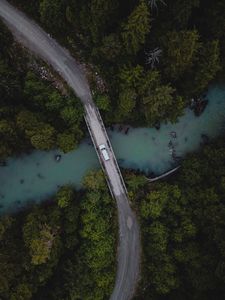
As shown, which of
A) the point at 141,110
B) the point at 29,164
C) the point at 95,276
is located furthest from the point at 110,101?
the point at 95,276

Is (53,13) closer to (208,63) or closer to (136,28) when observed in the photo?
(136,28)

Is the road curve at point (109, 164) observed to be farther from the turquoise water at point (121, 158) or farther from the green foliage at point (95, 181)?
the turquoise water at point (121, 158)

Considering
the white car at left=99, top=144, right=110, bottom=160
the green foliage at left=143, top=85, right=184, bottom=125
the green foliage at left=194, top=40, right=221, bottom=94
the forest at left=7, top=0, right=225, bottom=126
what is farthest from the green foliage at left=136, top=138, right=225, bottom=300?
the green foliage at left=194, top=40, right=221, bottom=94

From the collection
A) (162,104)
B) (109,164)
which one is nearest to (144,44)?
(162,104)

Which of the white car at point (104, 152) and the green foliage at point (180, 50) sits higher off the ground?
the green foliage at point (180, 50)

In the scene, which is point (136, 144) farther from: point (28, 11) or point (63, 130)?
point (28, 11)

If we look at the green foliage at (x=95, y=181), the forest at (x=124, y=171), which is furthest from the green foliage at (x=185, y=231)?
the green foliage at (x=95, y=181)

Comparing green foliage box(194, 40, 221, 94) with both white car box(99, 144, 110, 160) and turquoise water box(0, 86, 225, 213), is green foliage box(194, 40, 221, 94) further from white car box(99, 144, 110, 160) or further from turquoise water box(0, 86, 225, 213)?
white car box(99, 144, 110, 160)
